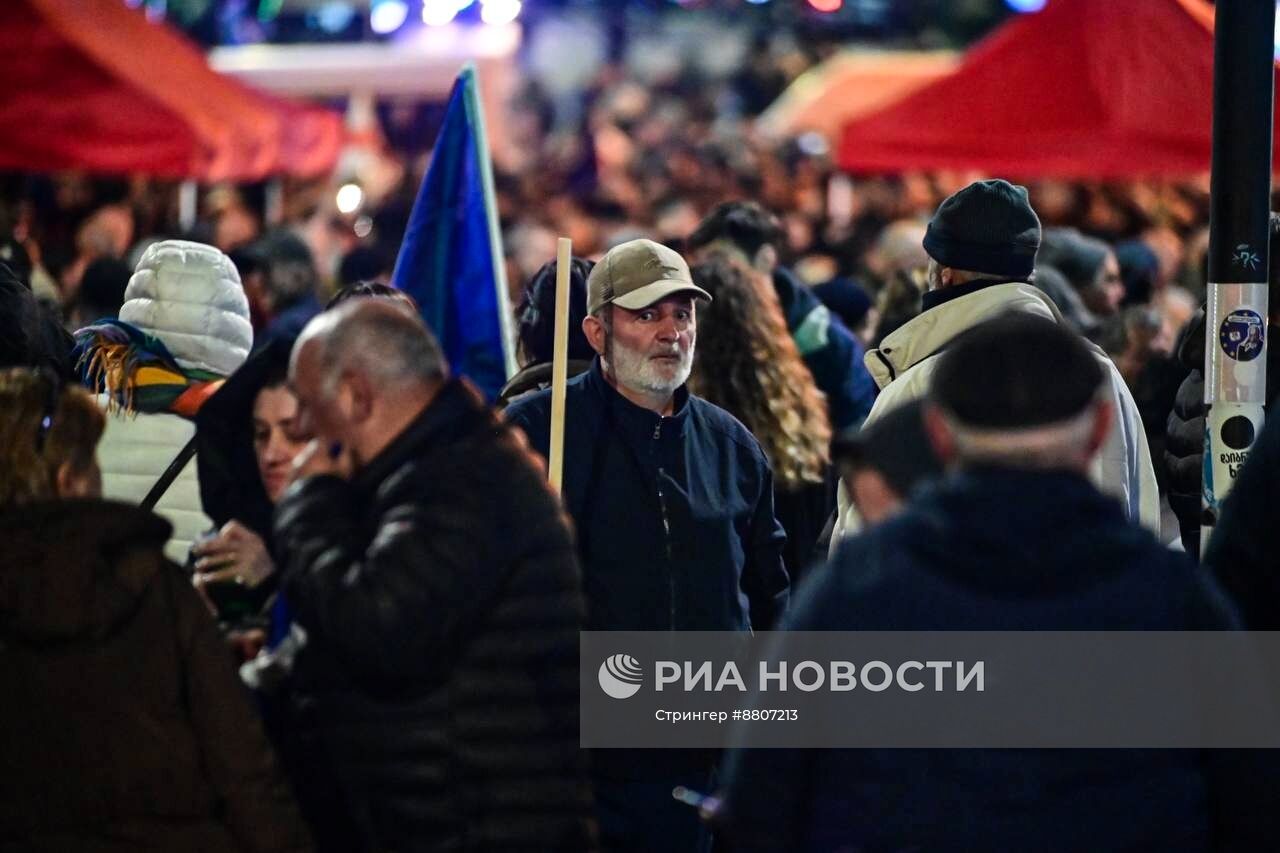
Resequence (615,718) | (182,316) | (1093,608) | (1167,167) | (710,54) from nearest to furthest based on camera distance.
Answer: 1. (1093,608)
2. (615,718)
3. (182,316)
4. (1167,167)
5. (710,54)

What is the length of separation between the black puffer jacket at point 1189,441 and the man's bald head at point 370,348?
350 centimetres

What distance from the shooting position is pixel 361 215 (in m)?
18.3

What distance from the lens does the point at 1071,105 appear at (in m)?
11.8

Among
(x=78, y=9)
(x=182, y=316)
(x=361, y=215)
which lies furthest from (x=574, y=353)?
(x=361, y=215)

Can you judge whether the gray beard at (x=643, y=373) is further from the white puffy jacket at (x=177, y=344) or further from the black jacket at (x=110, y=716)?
the black jacket at (x=110, y=716)

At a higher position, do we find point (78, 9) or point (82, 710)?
point (78, 9)

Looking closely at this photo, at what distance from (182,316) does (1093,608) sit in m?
3.63

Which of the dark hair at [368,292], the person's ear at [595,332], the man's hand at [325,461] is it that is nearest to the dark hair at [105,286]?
the dark hair at [368,292]

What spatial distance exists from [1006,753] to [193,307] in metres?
3.57

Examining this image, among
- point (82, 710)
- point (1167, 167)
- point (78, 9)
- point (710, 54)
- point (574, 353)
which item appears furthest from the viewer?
point (710, 54)

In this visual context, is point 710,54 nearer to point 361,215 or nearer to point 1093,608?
point 361,215

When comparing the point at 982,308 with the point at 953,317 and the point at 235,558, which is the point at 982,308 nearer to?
the point at 953,317

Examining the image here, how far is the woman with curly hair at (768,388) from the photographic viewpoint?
23.8 feet

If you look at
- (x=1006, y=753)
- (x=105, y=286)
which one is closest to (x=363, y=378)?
(x=1006, y=753)
